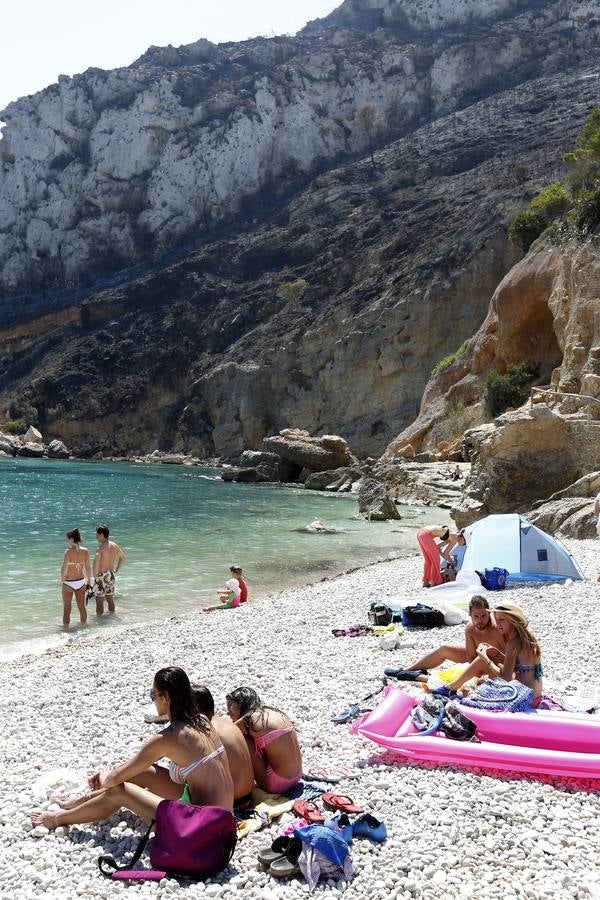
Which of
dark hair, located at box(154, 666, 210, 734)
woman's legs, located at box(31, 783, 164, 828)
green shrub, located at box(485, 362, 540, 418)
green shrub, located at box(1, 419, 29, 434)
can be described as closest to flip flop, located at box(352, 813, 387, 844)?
dark hair, located at box(154, 666, 210, 734)

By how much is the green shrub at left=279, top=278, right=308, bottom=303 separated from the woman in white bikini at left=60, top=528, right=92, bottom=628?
6316 centimetres

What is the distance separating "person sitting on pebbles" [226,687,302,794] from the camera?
443cm

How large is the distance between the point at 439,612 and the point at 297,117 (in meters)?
92.7

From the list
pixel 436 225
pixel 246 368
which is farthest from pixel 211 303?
pixel 436 225

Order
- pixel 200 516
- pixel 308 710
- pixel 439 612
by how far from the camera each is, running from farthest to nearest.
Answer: pixel 200 516 → pixel 439 612 → pixel 308 710

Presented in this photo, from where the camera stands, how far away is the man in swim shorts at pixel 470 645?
633cm

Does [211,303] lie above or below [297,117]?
below

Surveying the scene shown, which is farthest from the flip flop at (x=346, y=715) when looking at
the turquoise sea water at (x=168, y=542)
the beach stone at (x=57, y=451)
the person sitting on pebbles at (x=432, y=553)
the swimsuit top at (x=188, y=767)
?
the beach stone at (x=57, y=451)

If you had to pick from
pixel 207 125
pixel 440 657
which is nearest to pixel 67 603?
pixel 440 657

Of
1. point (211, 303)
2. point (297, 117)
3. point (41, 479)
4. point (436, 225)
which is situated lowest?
point (41, 479)

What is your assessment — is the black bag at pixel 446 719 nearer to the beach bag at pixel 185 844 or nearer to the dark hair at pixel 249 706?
the dark hair at pixel 249 706

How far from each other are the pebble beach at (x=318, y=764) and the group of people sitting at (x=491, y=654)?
0.62 metres

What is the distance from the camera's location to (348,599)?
38.1ft

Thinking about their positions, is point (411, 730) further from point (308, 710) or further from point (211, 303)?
point (211, 303)
